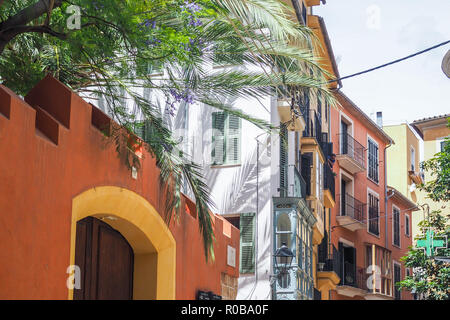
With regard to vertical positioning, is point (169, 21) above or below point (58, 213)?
above

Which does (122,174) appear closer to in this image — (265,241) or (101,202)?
(101,202)

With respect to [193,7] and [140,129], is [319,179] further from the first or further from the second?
[193,7]

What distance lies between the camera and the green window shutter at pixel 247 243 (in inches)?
826

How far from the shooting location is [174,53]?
10.6 meters

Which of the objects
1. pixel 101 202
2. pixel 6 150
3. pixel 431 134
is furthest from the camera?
pixel 431 134

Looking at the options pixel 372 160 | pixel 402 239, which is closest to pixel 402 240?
pixel 402 239

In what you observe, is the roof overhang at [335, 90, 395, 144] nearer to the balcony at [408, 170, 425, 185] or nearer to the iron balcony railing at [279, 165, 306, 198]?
the balcony at [408, 170, 425, 185]

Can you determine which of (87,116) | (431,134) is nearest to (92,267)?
(87,116)

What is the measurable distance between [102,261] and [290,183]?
35.0 ft

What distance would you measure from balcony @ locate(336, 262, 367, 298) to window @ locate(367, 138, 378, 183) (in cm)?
590

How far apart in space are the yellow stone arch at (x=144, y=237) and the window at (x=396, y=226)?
3279 centimetres

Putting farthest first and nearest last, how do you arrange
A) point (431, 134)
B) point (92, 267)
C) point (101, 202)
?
point (431, 134), point (92, 267), point (101, 202)

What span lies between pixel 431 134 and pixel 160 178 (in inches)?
1291

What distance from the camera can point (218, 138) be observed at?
21.8 m
